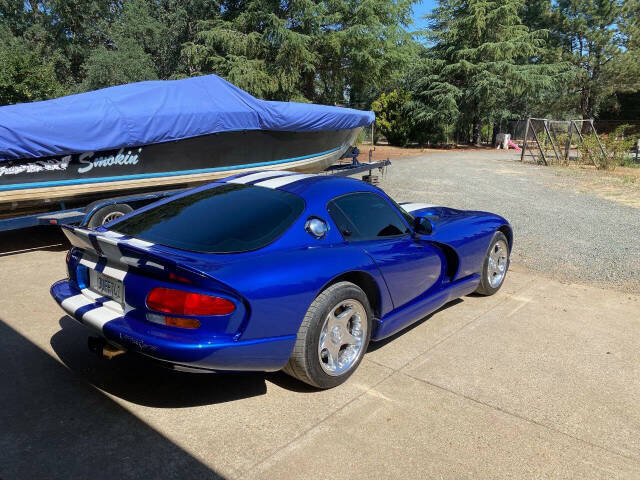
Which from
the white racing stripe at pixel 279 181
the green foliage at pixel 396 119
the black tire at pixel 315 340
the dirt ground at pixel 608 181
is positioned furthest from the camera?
the green foliage at pixel 396 119

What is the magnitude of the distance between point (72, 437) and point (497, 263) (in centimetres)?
420

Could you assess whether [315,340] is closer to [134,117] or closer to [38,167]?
[38,167]

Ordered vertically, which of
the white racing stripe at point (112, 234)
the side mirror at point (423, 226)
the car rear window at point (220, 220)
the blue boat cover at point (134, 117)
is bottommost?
the side mirror at point (423, 226)

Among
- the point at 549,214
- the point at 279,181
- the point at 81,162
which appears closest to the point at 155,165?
the point at 81,162

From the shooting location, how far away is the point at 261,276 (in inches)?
105

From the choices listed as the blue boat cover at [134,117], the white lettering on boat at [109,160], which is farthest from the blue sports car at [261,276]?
the white lettering on boat at [109,160]

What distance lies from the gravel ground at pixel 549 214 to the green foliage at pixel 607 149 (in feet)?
8.91

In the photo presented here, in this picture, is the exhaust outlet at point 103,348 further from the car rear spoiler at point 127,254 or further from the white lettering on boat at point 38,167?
the white lettering on boat at point 38,167

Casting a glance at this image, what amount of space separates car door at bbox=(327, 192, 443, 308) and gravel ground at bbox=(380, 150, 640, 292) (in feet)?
9.37

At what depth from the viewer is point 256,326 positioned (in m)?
2.64

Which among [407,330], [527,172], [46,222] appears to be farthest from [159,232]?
[527,172]

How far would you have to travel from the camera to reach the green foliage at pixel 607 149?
18344mm

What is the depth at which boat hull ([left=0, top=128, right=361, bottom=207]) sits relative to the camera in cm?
603

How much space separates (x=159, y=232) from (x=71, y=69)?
35094 mm
